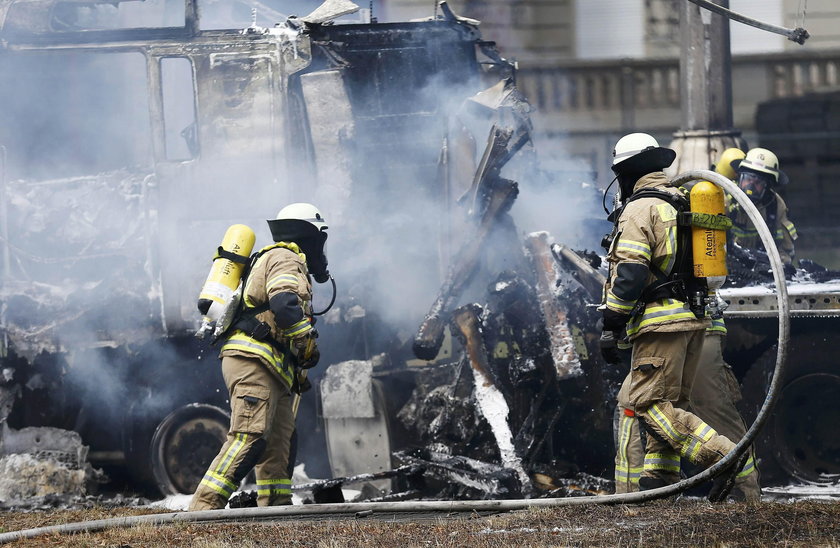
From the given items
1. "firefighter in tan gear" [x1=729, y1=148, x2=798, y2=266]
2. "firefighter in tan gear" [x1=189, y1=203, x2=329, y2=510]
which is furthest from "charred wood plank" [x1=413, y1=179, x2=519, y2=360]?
"firefighter in tan gear" [x1=729, y1=148, x2=798, y2=266]

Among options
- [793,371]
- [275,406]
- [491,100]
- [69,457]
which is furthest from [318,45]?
[793,371]

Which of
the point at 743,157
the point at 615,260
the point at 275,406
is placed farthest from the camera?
the point at 743,157

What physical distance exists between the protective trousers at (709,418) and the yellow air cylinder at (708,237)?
68 centimetres

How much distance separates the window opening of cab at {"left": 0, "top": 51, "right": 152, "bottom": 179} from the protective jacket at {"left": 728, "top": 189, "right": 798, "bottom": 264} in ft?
14.5

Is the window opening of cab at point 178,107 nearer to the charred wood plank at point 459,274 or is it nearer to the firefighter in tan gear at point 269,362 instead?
the firefighter in tan gear at point 269,362

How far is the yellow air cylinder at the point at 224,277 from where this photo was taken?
250 inches

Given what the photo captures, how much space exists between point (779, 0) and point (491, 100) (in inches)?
538

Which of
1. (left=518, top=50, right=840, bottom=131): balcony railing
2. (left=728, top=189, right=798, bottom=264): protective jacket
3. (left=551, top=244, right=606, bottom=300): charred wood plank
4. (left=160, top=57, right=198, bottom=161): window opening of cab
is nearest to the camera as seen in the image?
(left=551, top=244, right=606, bottom=300): charred wood plank

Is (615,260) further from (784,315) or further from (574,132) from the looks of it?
(574,132)

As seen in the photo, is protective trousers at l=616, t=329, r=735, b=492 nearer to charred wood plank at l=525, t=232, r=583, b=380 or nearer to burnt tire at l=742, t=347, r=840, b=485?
charred wood plank at l=525, t=232, r=583, b=380

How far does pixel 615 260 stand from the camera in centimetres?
575

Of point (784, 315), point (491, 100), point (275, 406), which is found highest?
point (491, 100)

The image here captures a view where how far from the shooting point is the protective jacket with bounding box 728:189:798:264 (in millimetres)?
8750

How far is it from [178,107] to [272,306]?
2524mm
